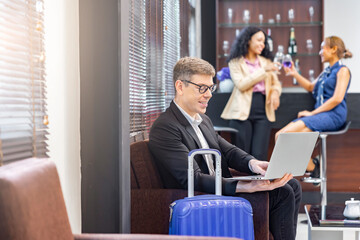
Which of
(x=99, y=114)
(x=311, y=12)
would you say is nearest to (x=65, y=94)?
(x=99, y=114)

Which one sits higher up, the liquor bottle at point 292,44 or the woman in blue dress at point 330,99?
the liquor bottle at point 292,44


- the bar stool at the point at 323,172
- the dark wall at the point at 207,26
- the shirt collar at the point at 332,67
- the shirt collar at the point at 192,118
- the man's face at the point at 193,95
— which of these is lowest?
the bar stool at the point at 323,172

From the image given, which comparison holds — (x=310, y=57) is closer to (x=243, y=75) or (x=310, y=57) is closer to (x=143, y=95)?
(x=243, y=75)

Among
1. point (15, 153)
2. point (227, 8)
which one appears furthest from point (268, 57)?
point (15, 153)

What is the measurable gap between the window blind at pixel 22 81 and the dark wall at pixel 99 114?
0.97ft

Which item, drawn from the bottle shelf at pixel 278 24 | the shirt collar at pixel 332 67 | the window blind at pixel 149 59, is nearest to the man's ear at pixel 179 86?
the window blind at pixel 149 59

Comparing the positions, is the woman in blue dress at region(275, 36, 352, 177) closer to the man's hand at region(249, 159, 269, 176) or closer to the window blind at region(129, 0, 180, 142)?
the window blind at region(129, 0, 180, 142)

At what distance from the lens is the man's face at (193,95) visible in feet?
9.36

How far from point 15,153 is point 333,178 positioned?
4.21m

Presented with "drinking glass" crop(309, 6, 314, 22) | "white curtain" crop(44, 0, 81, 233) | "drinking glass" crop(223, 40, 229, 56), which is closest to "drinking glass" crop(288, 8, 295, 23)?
"drinking glass" crop(309, 6, 314, 22)

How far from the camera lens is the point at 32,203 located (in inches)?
55.5

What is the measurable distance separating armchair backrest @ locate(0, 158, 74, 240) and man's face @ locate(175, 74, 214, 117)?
4.38 ft

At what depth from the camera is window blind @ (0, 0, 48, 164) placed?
1.75 meters

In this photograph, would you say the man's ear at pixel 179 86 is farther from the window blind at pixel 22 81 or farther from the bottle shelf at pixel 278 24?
the bottle shelf at pixel 278 24
